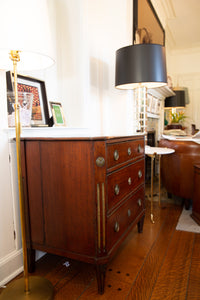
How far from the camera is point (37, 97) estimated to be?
170 centimetres

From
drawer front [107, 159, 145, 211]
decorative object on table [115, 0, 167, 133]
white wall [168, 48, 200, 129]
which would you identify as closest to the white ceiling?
white wall [168, 48, 200, 129]

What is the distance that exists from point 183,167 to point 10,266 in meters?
2.02

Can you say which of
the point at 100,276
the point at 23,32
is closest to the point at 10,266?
the point at 100,276

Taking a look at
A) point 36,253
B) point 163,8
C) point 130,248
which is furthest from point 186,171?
point 163,8

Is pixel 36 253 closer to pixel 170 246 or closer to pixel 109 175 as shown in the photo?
pixel 109 175

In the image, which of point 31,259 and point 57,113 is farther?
point 57,113

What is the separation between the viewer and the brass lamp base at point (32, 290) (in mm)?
1181

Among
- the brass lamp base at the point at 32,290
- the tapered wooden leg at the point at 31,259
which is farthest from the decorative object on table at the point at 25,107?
the brass lamp base at the point at 32,290

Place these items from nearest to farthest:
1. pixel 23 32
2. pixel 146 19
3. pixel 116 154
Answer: pixel 23 32 → pixel 116 154 → pixel 146 19

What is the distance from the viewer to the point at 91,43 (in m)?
2.11

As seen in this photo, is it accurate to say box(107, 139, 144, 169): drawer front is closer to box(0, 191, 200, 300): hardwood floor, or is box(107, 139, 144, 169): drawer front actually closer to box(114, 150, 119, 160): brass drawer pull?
box(114, 150, 119, 160): brass drawer pull

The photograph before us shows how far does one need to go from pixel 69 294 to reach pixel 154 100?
3.54 m

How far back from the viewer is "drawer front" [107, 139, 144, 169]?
4.18ft

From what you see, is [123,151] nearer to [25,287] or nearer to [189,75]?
[25,287]
